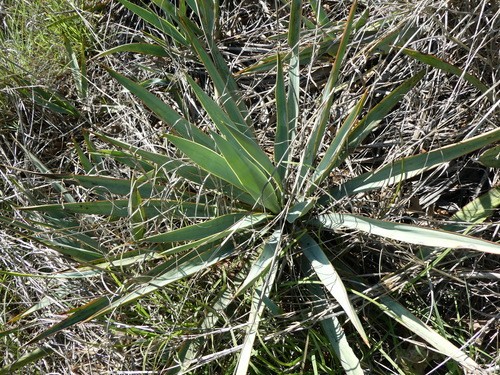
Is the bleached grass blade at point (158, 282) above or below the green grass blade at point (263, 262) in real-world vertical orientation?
below

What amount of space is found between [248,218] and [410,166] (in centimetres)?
49

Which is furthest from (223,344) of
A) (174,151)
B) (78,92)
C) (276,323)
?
(78,92)

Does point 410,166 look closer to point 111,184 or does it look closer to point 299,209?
point 299,209

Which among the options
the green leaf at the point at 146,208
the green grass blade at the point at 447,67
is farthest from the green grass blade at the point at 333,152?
the green leaf at the point at 146,208

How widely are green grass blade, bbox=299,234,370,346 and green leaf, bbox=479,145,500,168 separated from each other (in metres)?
0.54

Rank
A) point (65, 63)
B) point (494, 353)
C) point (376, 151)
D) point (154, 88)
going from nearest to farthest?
point (494, 353) < point (376, 151) < point (154, 88) < point (65, 63)

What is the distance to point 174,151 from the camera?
96.7 inches

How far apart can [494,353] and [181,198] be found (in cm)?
103

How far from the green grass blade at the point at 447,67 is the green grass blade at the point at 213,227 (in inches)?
25.3

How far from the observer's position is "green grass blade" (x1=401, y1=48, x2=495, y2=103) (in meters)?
2.05

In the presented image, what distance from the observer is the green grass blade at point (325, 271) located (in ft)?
6.14

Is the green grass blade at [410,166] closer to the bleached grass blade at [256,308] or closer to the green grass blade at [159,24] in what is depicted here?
the bleached grass blade at [256,308]

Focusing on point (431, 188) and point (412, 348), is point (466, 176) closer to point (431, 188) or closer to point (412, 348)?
point (431, 188)

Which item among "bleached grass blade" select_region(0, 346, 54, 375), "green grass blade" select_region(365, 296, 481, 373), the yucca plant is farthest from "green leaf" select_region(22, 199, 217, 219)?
"green grass blade" select_region(365, 296, 481, 373)
